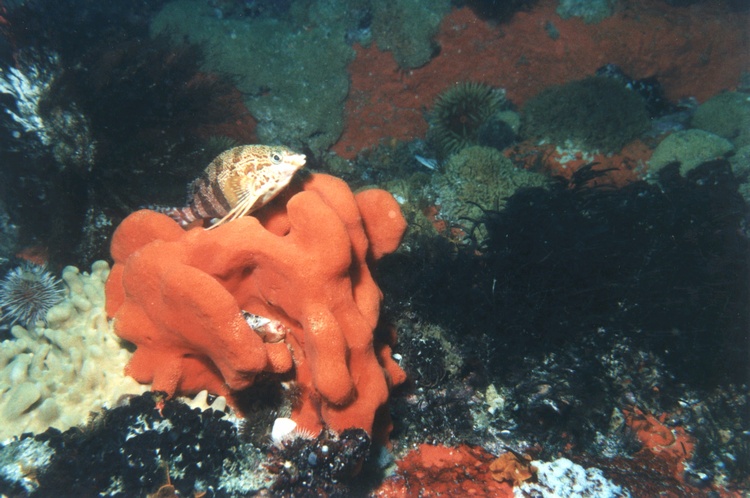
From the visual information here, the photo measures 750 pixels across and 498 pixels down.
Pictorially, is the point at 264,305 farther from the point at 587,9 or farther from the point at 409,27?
the point at 587,9

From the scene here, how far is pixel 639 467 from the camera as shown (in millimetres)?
3473

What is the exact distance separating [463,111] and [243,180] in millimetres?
7929

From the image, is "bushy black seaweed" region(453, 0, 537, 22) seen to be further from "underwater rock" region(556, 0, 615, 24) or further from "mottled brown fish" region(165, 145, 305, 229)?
"mottled brown fish" region(165, 145, 305, 229)

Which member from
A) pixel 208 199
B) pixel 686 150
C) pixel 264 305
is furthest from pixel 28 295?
pixel 686 150

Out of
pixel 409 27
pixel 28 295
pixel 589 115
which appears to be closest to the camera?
pixel 28 295

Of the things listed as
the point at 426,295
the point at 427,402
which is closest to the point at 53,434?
the point at 427,402

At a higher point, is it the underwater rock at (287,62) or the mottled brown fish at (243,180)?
the underwater rock at (287,62)

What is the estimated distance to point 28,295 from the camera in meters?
4.24

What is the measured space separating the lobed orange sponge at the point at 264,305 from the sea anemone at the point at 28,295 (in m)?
2.11

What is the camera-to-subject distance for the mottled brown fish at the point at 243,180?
301 cm

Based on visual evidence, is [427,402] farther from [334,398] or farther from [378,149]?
[378,149]

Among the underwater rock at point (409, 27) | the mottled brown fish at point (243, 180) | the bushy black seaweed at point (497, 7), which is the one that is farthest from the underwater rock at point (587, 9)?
the mottled brown fish at point (243, 180)

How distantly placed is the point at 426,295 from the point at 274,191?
1.83m

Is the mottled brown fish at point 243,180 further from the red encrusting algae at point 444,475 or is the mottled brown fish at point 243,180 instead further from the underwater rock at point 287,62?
the underwater rock at point 287,62
